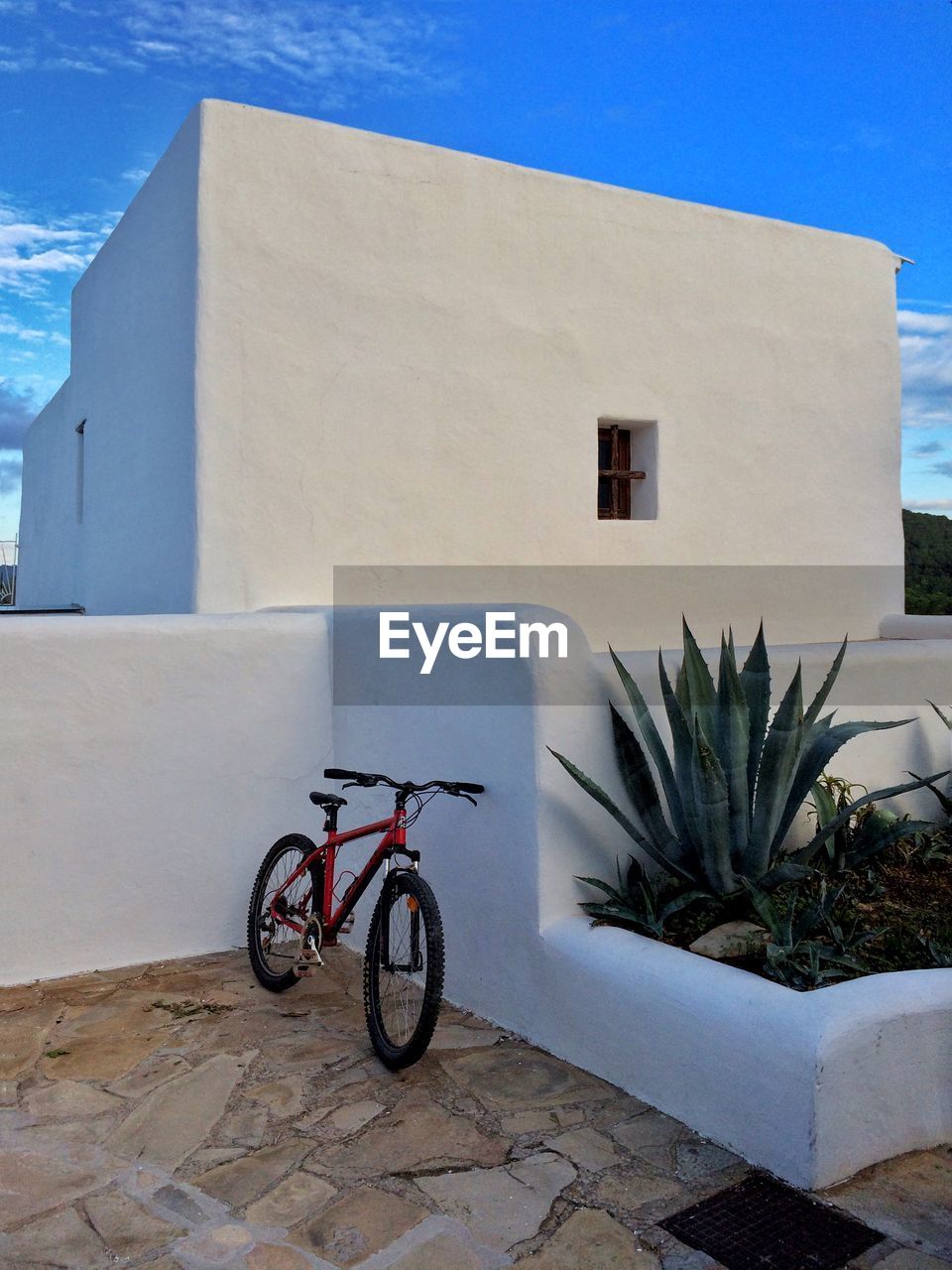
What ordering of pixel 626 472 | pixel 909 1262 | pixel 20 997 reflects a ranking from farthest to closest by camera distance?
pixel 626 472 → pixel 20 997 → pixel 909 1262

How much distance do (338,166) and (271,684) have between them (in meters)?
3.33

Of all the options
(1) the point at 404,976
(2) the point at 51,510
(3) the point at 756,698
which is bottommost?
(1) the point at 404,976

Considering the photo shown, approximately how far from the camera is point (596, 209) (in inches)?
282

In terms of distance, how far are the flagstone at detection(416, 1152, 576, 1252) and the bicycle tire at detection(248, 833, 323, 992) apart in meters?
1.43

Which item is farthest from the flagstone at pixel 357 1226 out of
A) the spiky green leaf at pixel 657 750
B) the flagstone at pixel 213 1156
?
the spiky green leaf at pixel 657 750

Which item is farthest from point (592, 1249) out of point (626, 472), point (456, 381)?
point (626, 472)

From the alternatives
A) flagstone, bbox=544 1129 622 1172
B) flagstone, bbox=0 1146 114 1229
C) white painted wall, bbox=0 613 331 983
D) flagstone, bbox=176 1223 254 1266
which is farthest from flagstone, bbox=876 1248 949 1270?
white painted wall, bbox=0 613 331 983

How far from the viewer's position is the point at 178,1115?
3.29m

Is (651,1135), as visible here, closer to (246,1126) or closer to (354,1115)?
(354,1115)

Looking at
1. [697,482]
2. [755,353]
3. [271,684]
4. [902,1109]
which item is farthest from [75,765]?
[755,353]

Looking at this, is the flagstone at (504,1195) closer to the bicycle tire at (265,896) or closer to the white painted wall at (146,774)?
the bicycle tire at (265,896)

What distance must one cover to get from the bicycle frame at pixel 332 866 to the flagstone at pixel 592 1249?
1398mm

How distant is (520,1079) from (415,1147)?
56cm

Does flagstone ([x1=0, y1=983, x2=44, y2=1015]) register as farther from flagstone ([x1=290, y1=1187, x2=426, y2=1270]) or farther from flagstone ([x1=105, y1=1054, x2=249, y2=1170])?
flagstone ([x1=290, y1=1187, x2=426, y2=1270])
